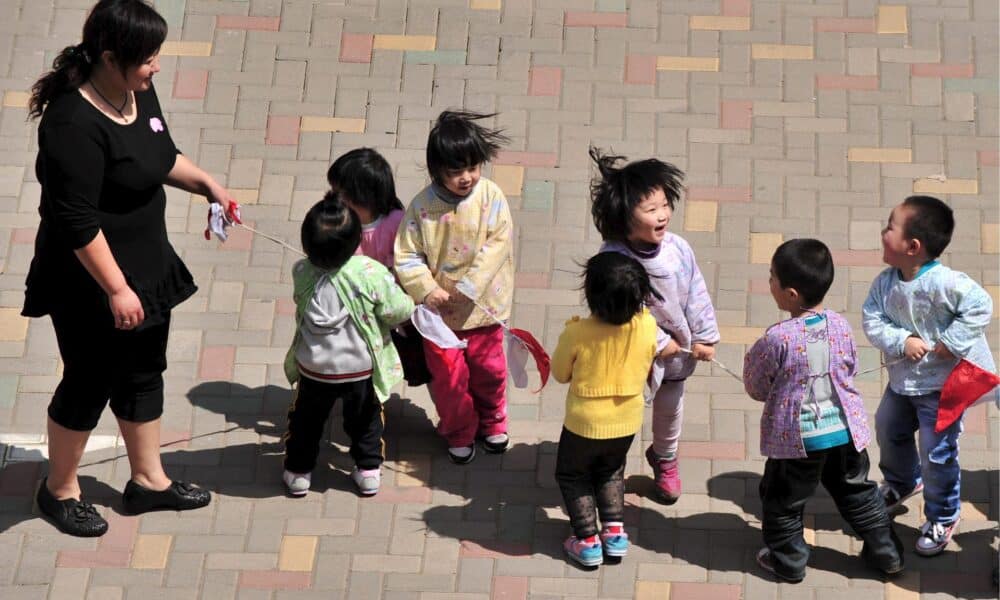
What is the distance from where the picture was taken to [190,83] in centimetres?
735

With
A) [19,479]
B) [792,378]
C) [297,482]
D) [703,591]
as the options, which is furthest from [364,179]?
[703,591]

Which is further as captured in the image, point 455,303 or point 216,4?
point 216,4

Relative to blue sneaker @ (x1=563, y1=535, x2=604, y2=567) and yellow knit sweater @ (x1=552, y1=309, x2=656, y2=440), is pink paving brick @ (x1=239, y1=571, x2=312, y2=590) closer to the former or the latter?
blue sneaker @ (x1=563, y1=535, x2=604, y2=567)

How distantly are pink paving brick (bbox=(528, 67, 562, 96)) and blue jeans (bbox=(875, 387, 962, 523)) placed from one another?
2.60 meters

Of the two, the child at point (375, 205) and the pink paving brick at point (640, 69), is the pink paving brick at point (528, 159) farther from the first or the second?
the child at point (375, 205)

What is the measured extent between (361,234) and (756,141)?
254 centimetres

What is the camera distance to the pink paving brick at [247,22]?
7.61 m

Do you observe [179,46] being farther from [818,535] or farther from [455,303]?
[818,535]

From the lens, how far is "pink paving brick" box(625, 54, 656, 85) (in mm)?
7312

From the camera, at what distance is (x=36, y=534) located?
17.7ft

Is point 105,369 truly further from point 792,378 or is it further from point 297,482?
point 792,378

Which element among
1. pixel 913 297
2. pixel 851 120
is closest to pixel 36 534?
pixel 913 297

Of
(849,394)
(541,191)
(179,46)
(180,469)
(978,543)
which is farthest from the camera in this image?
(179,46)

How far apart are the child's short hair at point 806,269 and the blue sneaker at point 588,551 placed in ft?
3.71
